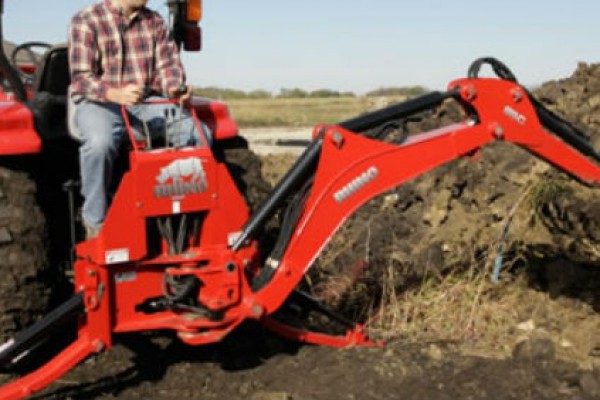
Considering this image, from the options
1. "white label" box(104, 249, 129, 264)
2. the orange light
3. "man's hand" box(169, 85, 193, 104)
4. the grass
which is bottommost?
the grass

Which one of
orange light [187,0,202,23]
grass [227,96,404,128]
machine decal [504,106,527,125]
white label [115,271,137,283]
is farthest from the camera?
grass [227,96,404,128]

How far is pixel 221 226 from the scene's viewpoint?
4297 mm

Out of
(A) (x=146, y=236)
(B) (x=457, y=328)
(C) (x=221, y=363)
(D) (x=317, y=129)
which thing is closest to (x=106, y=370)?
(C) (x=221, y=363)

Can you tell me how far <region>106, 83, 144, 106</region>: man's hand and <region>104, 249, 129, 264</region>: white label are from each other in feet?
2.31

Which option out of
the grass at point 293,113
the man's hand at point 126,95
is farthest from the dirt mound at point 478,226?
the grass at point 293,113

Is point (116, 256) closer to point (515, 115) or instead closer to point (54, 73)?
point (54, 73)

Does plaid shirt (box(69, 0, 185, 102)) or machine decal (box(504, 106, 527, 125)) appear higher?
plaid shirt (box(69, 0, 185, 102))

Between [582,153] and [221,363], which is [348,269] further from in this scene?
[582,153]

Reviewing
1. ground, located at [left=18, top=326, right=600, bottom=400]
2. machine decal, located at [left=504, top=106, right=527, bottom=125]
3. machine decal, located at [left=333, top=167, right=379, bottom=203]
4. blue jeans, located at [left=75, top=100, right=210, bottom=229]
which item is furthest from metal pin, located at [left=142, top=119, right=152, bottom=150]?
machine decal, located at [left=504, top=106, right=527, bottom=125]

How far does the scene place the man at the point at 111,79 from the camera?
410 centimetres

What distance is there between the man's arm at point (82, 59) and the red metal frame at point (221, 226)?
448 millimetres

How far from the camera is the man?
161 inches

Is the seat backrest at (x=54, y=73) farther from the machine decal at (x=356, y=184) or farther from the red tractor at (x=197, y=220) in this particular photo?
the machine decal at (x=356, y=184)

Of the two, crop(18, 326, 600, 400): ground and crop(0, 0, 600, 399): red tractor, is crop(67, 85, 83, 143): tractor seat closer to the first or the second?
crop(0, 0, 600, 399): red tractor
